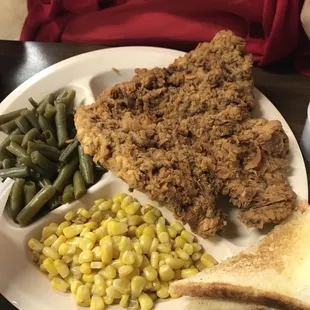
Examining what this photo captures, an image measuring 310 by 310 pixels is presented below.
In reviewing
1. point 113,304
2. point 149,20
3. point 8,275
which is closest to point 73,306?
point 113,304

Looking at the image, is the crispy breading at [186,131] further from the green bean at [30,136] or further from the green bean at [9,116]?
the green bean at [9,116]

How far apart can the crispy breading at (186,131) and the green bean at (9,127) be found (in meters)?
0.50

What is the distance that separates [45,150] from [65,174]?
17cm

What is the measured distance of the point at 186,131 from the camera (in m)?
2.71

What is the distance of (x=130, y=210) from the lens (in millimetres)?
2734

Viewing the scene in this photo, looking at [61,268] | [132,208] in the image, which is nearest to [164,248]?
→ [132,208]

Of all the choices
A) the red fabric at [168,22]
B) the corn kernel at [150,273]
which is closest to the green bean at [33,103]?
the red fabric at [168,22]

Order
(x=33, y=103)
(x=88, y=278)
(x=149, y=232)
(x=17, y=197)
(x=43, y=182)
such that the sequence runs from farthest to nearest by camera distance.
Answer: (x=33, y=103)
(x=43, y=182)
(x=17, y=197)
(x=149, y=232)
(x=88, y=278)

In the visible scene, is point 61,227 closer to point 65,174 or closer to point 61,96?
point 65,174

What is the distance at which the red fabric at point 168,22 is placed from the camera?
3326 millimetres

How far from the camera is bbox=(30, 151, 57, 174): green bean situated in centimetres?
282

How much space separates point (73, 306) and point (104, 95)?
105cm

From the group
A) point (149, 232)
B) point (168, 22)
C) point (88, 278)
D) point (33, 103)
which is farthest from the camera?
point (168, 22)

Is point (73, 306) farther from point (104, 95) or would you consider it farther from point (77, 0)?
Answer: point (77, 0)
